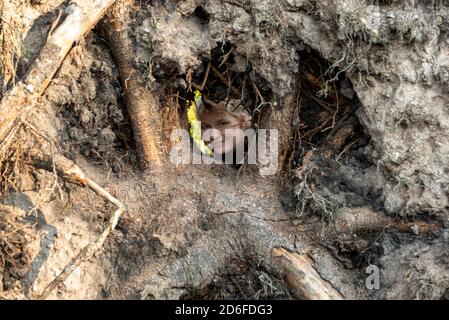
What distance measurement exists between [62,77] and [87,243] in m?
0.77

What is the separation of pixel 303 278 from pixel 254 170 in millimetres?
600

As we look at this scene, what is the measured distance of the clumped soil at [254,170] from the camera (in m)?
2.80

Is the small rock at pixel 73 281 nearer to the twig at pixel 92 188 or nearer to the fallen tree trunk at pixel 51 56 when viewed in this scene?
the twig at pixel 92 188

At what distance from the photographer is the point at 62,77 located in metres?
2.93

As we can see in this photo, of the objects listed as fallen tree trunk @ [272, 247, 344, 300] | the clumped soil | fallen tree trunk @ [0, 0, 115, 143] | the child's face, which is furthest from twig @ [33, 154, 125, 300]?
the child's face

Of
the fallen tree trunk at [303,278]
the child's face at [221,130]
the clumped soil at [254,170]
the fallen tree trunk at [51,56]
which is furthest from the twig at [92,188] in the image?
the child's face at [221,130]

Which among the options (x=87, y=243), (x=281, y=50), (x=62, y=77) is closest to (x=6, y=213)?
(x=87, y=243)

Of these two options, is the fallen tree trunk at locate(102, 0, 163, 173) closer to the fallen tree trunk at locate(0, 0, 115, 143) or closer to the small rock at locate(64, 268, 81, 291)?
the fallen tree trunk at locate(0, 0, 115, 143)

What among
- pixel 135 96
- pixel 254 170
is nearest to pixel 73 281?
pixel 135 96

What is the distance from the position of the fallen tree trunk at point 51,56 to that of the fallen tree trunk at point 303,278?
1.26 meters

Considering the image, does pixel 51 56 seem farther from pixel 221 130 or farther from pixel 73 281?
pixel 221 130

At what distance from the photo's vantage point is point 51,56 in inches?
109

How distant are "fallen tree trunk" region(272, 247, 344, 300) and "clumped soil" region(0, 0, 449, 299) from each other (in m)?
0.04

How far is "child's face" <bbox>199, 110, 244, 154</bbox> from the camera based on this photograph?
3605mm
